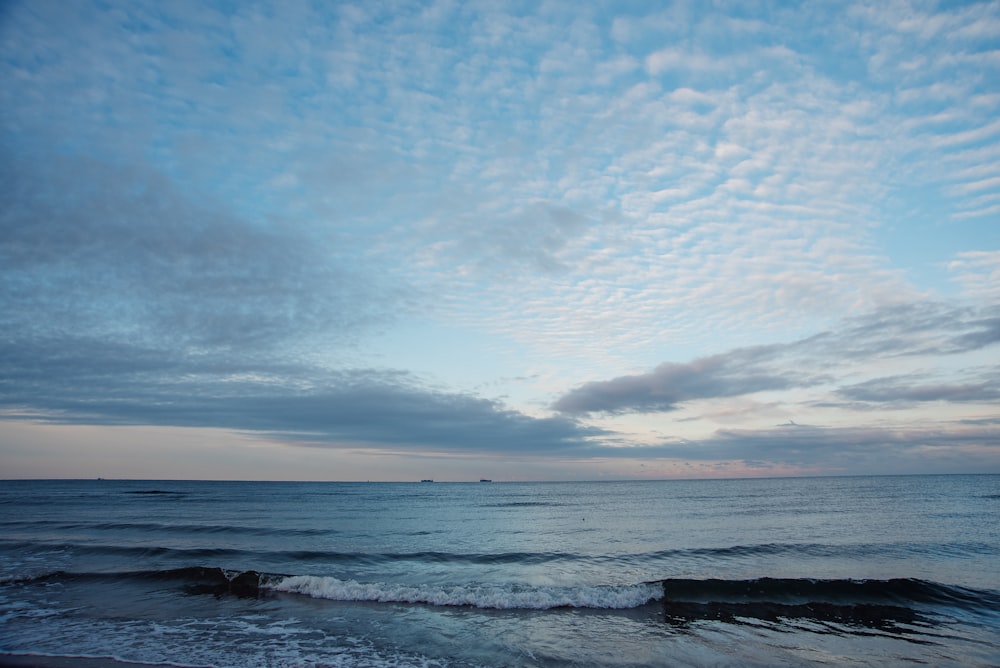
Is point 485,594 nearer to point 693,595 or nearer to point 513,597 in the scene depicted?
point 513,597

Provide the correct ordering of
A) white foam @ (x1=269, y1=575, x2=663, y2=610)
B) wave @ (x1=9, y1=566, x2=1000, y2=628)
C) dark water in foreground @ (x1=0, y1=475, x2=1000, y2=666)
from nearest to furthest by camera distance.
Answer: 1. dark water in foreground @ (x1=0, y1=475, x2=1000, y2=666)
2. wave @ (x1=9, y1=566, x2=1000, y2=628)
3. white foam @ (x1=269, y1=575, x2=663, y2=610)

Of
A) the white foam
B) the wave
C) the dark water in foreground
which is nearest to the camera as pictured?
the dark water in foreground

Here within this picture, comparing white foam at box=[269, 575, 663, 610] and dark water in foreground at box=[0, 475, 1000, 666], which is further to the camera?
white foam at box=[269, 575, 663, 610]

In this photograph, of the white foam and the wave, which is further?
the white foam

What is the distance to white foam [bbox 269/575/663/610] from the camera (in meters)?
16.9

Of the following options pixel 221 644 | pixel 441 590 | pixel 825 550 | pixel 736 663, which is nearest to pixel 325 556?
pixel 441 590

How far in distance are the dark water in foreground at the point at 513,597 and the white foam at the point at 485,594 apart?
0.25ft

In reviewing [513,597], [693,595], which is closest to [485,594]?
[513,597]

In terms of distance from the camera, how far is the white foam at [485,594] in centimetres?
1689

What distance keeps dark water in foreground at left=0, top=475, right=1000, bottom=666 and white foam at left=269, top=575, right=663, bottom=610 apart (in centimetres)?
8

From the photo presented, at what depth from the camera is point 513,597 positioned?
17219 mm

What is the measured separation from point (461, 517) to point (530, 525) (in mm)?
11178

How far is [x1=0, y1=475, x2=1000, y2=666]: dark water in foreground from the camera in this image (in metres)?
12.5

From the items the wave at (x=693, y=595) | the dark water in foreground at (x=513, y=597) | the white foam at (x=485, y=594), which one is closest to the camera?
the dark water in foreground at (x=513, y=597)
